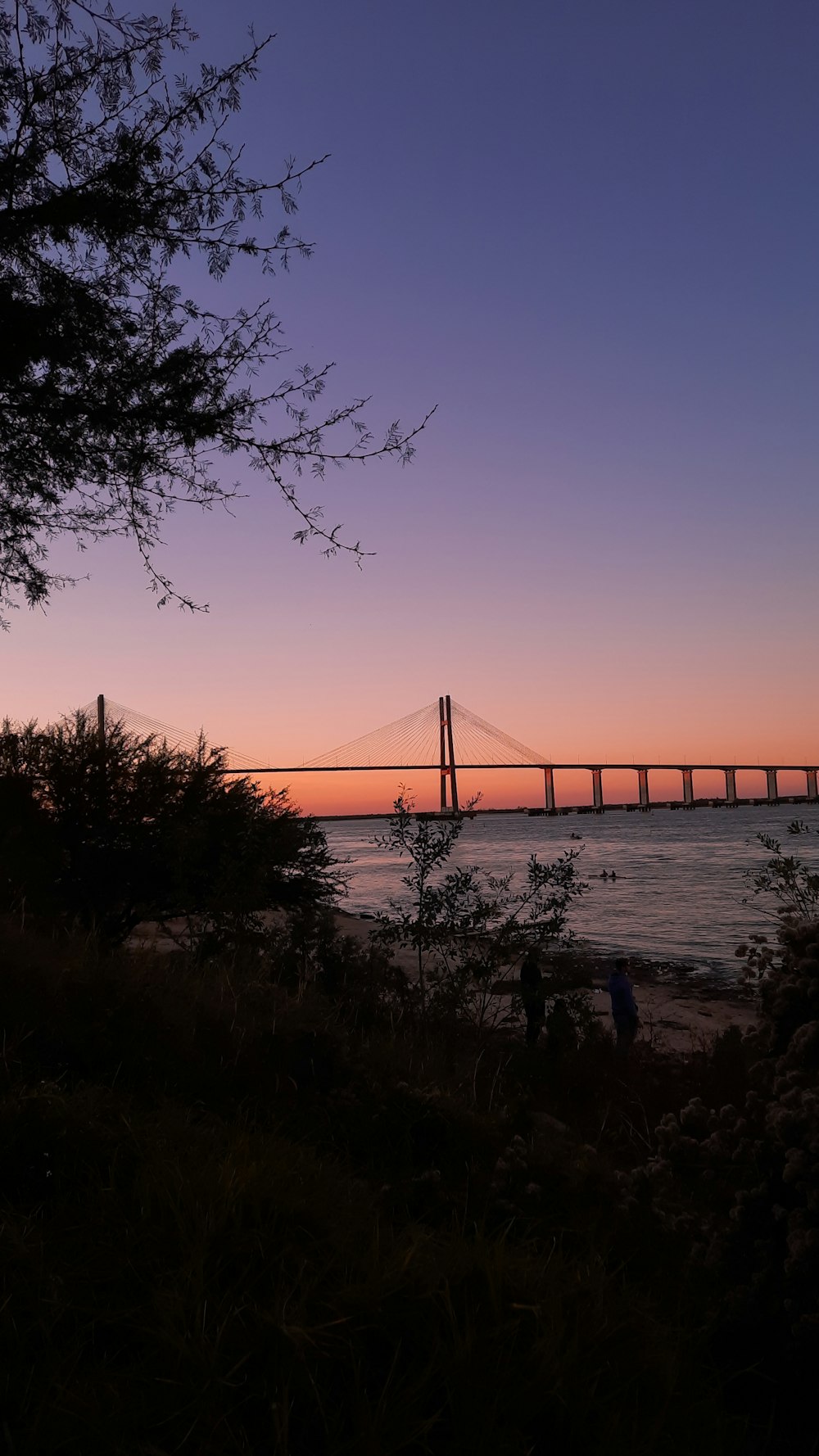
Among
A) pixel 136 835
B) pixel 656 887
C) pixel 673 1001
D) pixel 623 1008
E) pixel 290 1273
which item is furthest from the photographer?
pixel 656 887

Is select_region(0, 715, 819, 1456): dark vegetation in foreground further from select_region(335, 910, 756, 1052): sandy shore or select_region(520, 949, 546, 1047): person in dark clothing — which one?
select_region(335, 910, 756, 1052): sandy shore

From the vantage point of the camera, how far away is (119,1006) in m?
5.54

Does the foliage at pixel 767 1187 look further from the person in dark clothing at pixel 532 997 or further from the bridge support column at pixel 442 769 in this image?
the bridge support column at pixel 442 769

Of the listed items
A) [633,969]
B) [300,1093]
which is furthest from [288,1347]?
[633,969]

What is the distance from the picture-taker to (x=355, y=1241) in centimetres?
338

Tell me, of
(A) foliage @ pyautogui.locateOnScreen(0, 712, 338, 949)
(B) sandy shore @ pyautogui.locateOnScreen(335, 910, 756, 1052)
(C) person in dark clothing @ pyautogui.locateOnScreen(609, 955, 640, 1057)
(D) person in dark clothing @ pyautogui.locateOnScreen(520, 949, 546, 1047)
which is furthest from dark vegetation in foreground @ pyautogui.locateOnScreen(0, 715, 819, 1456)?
(B) sandy shore @ pyautogui.locateOnScreen(335, 910, 756, 1052)

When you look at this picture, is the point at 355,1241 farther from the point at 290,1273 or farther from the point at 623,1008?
the point at 623,1008

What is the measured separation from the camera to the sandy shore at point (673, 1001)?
2084cm

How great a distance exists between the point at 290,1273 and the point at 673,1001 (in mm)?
25088

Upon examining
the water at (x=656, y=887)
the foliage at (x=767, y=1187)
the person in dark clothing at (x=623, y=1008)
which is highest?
the foliage at (x=767, y=1187)

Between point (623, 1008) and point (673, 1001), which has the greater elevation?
point (623, 1008)

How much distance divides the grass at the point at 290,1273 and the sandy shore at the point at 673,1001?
1254cm

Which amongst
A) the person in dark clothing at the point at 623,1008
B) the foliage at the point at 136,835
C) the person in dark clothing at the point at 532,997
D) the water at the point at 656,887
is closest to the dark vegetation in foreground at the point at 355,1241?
the person in dark clothing at the point at 623,1008

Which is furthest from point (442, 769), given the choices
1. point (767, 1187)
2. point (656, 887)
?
point (767, 1187)
